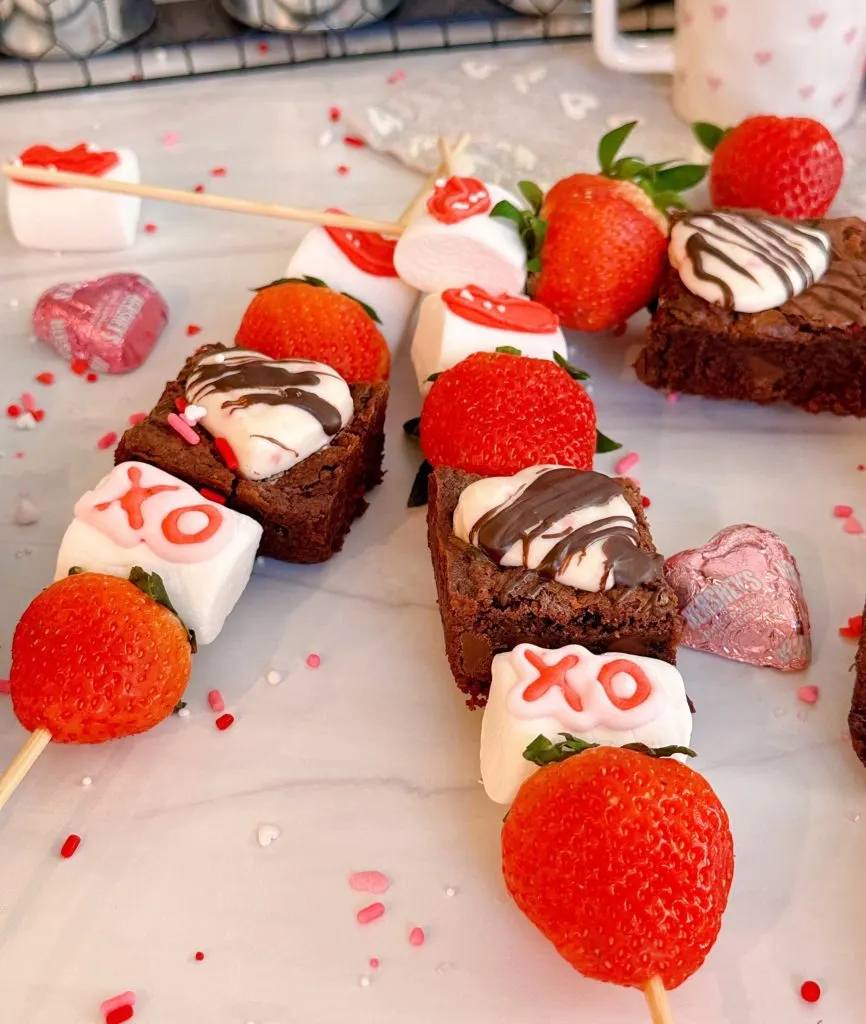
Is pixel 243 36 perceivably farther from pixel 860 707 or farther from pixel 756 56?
pixel 860 707

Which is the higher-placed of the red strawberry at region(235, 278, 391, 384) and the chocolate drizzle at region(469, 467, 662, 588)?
the red strawberry at region(235, 278, 391, 384)

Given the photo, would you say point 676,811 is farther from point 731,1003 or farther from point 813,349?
point 813,349

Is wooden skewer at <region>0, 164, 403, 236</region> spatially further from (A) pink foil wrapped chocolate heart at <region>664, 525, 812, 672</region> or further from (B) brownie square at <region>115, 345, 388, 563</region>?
(A) pink foil wrapped chocolate heart at <region>664, 525, 812, 672</region>

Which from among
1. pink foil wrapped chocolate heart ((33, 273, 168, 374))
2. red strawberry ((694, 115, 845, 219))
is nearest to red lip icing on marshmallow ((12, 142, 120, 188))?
pink foil wrapped chocolate heart ((33, 273, 168, 374))

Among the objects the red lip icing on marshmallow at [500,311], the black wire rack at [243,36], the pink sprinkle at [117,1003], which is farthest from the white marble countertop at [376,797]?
the black wire rack at [243,36]

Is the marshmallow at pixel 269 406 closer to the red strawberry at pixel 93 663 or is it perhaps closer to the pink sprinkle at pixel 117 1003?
the red strawberry at pixel 93 663

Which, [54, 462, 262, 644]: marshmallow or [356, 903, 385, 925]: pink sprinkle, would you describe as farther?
[54, 462, 262, 644]: marshmallow

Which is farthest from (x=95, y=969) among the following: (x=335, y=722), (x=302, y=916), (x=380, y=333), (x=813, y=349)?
(x=813, y=349)
